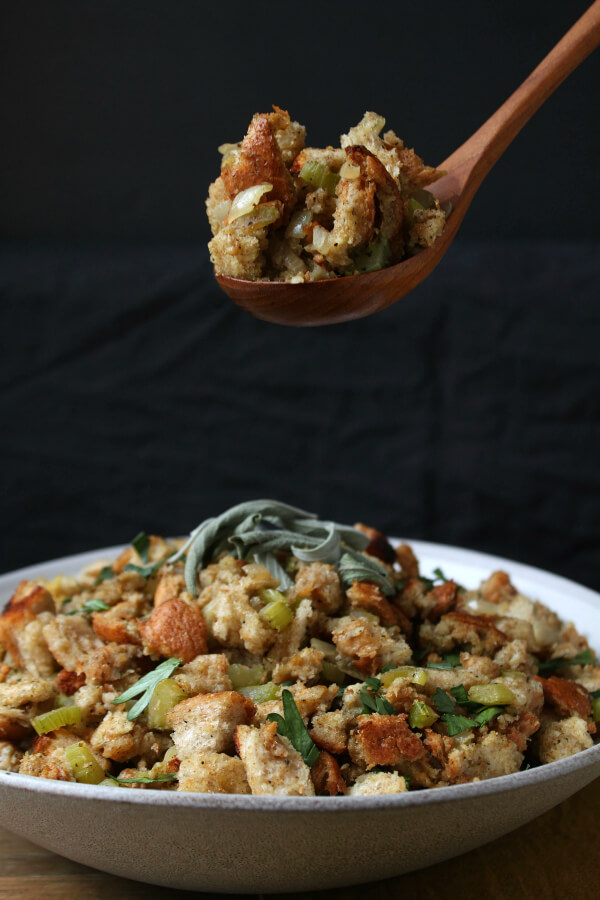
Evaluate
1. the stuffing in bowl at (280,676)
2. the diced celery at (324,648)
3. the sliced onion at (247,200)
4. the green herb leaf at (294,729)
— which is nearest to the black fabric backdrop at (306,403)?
the stuffing in bowl at (280,676)

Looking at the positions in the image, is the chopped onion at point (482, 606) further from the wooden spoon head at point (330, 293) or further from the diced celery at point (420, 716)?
the wooden spoon head at point (330, 293)

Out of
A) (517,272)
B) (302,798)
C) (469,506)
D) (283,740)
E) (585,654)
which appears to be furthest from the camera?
(469,506)

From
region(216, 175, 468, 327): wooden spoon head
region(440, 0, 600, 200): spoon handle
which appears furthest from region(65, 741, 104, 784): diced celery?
region(440, 0, 600, 200): spoon handle

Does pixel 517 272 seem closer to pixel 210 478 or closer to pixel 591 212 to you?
pixel 591 212

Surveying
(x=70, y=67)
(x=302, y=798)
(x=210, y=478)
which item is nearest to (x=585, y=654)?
(x=302, y=798)

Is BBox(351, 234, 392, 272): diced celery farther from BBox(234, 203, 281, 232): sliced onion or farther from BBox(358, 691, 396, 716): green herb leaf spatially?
BBox(358, 691, 396, 716): green herb leaf

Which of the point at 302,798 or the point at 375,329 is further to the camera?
the point at 375,329
